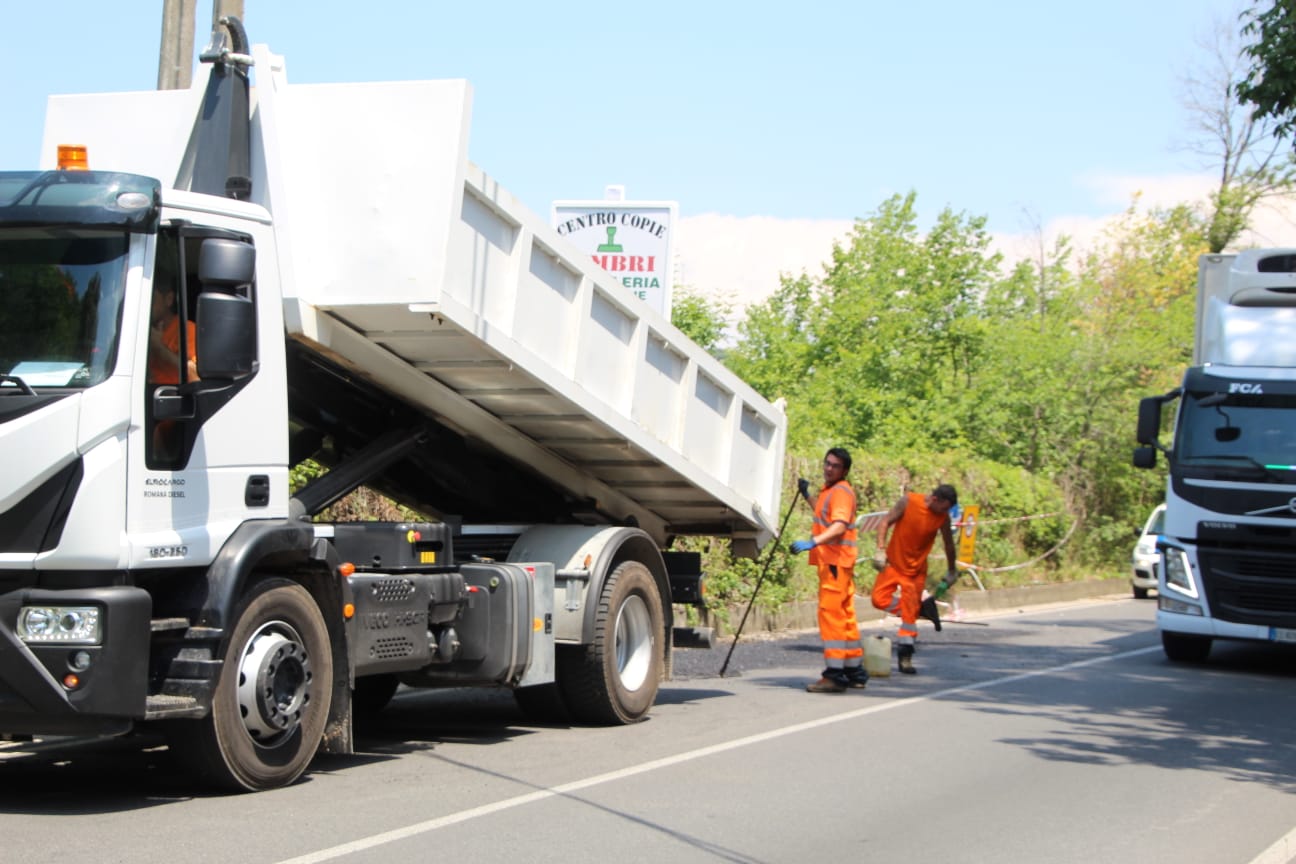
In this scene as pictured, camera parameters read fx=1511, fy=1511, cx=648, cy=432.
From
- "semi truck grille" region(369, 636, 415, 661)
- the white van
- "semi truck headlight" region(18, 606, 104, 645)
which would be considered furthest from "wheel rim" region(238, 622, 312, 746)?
the white van

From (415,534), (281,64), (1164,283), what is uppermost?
(1164,283)

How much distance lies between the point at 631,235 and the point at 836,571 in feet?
17.3

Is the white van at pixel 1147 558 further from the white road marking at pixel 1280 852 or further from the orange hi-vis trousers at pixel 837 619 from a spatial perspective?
the white road marking at pixel 1280 852

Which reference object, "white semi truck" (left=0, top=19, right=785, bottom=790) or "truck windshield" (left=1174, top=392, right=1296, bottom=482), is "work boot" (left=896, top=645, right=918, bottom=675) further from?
"truck windshield" (left=1174, top=392, right=1296, bottom=482)

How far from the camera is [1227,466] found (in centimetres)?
1331

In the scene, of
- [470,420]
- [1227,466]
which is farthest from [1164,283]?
[470,420]

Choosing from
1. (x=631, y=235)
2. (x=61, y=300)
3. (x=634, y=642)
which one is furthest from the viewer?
(x=631, y=235)

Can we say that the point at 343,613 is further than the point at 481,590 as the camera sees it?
No

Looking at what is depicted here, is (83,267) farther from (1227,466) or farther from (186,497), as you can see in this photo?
(1227,466)

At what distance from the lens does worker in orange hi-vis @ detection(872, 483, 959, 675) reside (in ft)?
42.3

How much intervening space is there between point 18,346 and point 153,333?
20.5 inches

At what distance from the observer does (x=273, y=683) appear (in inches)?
267

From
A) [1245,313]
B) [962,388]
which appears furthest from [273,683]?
[962,388]

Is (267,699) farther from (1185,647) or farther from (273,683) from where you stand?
(1185,647)
